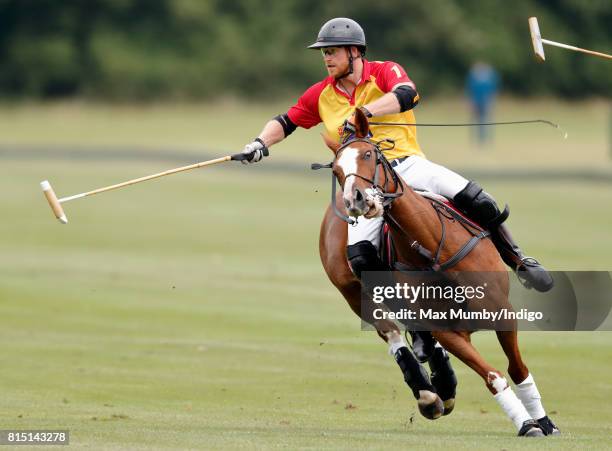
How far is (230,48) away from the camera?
61969 millimetres

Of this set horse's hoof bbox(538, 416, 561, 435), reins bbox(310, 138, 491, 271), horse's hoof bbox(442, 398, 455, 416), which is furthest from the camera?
horse's hoof bbox(442, 398, 455, 416)

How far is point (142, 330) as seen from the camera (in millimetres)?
15898

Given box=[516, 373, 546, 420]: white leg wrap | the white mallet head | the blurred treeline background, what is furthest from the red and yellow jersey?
the blurred treeline background

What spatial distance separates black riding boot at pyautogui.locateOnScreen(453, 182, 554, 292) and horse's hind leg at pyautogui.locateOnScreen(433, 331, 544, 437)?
96 cm

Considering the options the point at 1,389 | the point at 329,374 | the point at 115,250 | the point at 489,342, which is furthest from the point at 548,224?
the point at 1,389

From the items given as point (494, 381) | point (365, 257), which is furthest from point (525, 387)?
point (365, 257)

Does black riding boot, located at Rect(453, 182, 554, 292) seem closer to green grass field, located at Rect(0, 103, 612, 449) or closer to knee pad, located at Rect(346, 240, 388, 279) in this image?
knee pad, located at Rect(346, 240, 388, 279)

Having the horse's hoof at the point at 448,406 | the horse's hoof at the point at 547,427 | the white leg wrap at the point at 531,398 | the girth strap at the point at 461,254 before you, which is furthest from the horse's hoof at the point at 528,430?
the girth strap at the point at 461,254

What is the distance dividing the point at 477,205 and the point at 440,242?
574 mm

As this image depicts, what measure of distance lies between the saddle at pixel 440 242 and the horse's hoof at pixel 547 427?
4.38ft

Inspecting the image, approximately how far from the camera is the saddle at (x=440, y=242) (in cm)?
954

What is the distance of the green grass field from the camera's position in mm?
10312

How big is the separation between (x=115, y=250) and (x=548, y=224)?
9.11m

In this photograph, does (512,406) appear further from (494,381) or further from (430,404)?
(430,404)
